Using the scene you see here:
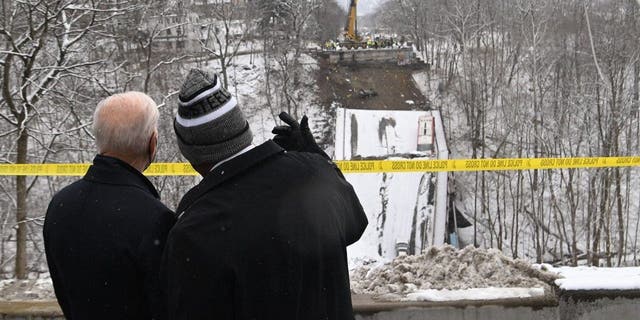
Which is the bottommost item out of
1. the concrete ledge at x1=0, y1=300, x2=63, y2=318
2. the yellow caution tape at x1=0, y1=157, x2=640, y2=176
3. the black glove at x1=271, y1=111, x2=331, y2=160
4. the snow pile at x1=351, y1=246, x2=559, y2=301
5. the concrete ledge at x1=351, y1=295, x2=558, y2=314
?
the concrete ledge at x1=0, y1=300, x2=63, y2=318

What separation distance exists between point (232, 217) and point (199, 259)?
0.48ft

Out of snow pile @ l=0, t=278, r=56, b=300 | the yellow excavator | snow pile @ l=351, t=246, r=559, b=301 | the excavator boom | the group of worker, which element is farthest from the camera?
the excavator boom

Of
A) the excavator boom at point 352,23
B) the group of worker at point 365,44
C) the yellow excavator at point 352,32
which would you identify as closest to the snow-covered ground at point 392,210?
the group of worker at point 365,44

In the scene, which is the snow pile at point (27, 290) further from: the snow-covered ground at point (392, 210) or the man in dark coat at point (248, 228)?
the snow-covered ground at point (392, 210)

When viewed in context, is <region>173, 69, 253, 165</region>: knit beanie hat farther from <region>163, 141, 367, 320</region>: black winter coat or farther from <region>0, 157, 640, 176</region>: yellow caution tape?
<region>0, 157, 640, 176</region>: yellow caution tape

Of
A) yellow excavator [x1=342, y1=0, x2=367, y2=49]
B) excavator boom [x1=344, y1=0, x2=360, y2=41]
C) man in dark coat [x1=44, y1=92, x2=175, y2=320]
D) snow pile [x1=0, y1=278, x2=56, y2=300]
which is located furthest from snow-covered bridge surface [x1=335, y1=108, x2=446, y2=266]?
excavator boom [x1=344, y1=0, x2=360, y2=41]

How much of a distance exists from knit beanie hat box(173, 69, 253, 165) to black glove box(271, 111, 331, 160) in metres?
0.26

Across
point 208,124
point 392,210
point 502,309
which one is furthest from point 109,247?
point 392,210

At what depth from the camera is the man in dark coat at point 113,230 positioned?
198cm

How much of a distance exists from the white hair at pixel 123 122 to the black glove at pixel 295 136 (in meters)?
0.53

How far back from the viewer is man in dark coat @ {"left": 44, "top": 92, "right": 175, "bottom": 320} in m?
1.98

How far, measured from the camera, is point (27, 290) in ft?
14.7

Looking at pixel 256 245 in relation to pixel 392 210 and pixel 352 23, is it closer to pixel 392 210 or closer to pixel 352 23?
pixel 392 210

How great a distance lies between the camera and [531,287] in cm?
394
